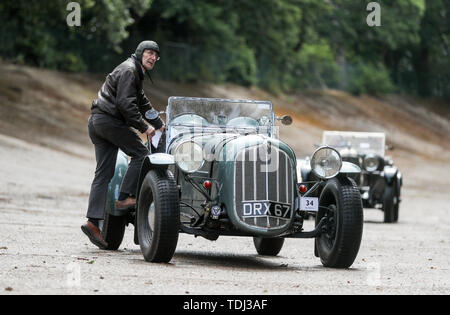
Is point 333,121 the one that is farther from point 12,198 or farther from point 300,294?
point 300,294

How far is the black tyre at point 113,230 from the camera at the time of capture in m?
11.7

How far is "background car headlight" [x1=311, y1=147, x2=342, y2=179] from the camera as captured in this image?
10445 mm

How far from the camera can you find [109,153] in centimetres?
1116

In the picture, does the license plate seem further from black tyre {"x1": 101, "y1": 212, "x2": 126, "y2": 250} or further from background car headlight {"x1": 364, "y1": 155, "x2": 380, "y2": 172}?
background car headlight {"x1": 364, "y1": 155, "x2": 380, "y2": 172}

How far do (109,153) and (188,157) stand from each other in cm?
103

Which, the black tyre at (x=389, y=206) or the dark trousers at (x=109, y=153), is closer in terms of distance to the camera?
the dark trousers at (x=109, y=153)

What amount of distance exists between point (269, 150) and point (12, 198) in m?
11.6

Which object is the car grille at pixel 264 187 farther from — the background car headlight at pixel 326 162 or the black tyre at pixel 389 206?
the black tyre at pixel 389 206

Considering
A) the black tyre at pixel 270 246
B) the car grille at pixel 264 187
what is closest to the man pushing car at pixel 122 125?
the car grille at pixel 264 187

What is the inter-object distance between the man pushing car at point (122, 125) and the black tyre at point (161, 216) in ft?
2.23

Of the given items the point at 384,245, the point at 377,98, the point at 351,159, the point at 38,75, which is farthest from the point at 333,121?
the point at 384,245

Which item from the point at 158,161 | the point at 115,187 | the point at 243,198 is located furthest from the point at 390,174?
the point at 158,161

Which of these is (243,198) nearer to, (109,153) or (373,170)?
(109,153)

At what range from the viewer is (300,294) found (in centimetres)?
798
